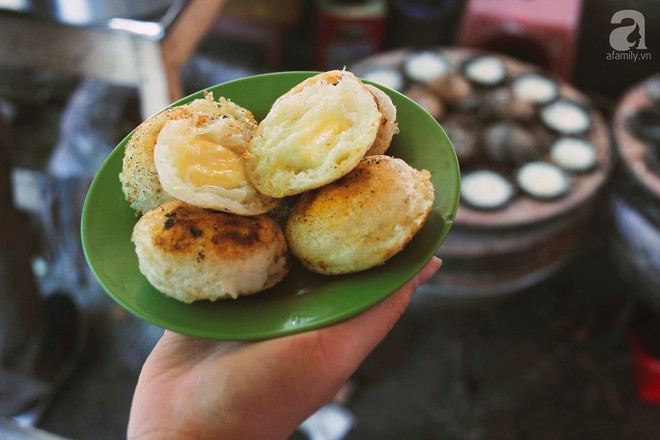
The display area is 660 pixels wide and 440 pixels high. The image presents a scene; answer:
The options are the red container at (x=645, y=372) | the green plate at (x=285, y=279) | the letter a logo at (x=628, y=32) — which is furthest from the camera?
the letter a logo at (x=628, y=32)

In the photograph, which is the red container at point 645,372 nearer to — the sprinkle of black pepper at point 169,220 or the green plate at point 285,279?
the green plate at point 285,279

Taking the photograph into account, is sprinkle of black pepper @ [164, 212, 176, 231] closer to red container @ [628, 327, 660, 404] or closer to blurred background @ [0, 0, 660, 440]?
blurred background @ [0, 0, 660, 440]

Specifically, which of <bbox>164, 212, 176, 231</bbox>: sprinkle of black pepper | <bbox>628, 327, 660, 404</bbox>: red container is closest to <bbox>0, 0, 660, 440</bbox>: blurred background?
<bbox>628, 327, 660, 404</bbox>: red container

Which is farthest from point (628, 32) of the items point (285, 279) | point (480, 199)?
point (285, 279)

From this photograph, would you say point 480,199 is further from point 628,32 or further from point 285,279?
point 285,279

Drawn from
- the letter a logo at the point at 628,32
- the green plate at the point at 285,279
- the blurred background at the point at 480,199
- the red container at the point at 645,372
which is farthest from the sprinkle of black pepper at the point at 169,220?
the letter a logo at the point at 628,32

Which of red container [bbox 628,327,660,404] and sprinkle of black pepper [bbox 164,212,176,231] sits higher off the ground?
sprinkle of black pepper [bbox 164,212,176,231]
